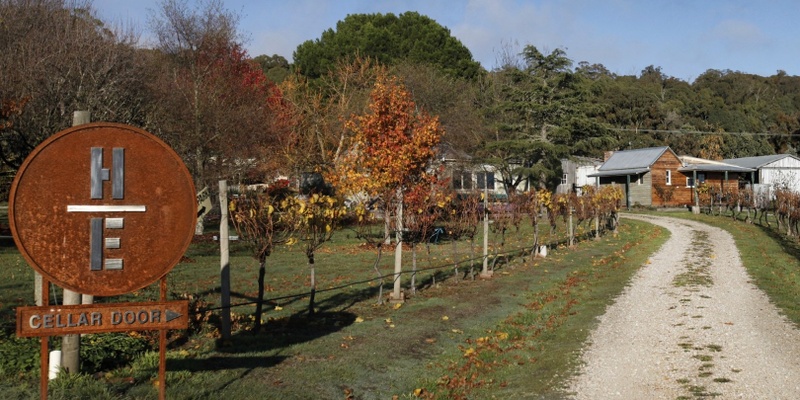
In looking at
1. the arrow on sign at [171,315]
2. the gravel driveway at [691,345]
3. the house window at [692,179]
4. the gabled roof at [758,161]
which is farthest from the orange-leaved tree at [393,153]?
the gabled roof at [758,161]

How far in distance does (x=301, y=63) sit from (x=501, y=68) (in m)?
18.1

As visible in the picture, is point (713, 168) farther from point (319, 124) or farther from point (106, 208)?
point (106, 208)

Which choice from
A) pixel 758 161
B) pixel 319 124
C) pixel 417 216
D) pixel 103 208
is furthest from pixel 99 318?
pixel 758 161

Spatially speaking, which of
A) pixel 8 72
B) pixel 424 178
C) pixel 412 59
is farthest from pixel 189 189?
pixel 412 59

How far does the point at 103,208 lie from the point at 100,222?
4.6 inches

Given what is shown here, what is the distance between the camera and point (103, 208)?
18.7 feet

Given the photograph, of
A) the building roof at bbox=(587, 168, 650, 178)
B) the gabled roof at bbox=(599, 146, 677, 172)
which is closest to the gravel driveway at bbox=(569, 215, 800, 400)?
the building roof at bbox=(587, 168, 650, 178)

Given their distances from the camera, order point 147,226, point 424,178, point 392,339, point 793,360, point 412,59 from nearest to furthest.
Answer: point 147,226
point 793,360
point 392,339
point 424,178
point 412,59

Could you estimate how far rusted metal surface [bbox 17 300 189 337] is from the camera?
5.56m

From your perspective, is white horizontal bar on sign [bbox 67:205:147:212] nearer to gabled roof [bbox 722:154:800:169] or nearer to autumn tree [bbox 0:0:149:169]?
autumn tree [bbox 0:0:149:169]

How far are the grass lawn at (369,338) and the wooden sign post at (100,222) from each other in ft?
4.24

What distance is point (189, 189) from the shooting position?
6035mm

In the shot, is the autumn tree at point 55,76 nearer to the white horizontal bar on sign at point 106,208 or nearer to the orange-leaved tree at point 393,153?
the orange-leaved tree at point 393,153

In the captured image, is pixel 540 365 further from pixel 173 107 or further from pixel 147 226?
pixel 173 107
